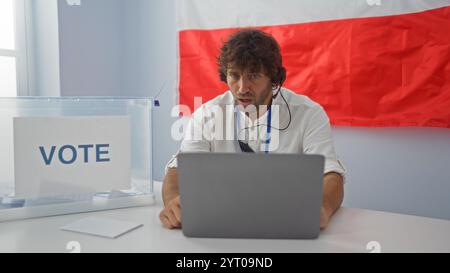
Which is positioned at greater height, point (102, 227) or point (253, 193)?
point (253, 193)

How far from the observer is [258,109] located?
153 cm

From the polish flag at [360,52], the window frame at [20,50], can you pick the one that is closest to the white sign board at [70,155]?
the polish flag at [360,52]

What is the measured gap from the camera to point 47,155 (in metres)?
1.06

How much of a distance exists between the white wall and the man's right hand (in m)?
1.23

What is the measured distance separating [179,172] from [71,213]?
17.6 inches

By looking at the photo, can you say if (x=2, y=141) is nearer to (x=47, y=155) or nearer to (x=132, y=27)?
(x=47, y=155)

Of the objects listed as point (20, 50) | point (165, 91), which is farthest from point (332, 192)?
point (20, 50)

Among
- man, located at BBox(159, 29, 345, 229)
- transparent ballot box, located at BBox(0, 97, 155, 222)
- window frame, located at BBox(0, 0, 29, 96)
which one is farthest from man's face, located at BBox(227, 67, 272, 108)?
window frame, located at BBox(0, 0, 29, 96)

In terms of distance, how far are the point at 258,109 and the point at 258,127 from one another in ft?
0.23

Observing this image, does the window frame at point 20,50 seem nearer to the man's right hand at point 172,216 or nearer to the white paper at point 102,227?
the white paper at point 102,227

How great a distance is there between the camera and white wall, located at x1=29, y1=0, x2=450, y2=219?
1.75 m

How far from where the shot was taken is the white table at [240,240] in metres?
0.83

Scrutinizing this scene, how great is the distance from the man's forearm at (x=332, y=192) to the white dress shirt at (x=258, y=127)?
0.23m

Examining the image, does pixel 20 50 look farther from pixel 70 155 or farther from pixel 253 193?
pixel 253 193
